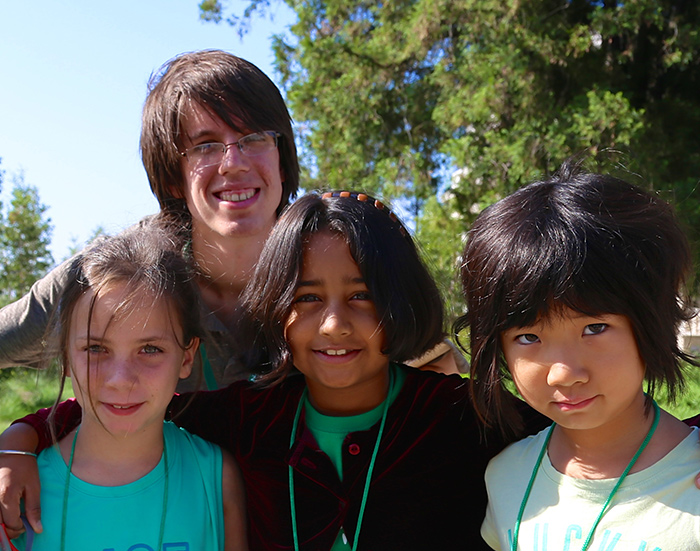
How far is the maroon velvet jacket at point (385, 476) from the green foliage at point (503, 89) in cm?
511

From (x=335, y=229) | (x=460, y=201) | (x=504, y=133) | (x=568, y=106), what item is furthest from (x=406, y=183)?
(x=335, y=229)

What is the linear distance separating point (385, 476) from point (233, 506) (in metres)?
0.46

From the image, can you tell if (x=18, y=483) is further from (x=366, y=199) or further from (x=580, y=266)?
(x=580, y=266)

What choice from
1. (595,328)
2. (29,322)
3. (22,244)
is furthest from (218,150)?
(22,244)

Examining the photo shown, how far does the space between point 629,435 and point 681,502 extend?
20 centimetres

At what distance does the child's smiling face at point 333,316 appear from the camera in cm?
195

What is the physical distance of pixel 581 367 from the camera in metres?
1.56

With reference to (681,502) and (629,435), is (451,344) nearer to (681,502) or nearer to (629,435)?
(629,435)

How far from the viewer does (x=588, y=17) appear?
26.1 feet

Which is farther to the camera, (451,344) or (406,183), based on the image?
(406,183)

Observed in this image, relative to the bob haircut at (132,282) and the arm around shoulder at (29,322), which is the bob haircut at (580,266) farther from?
the arm around shoulder at (29,322)

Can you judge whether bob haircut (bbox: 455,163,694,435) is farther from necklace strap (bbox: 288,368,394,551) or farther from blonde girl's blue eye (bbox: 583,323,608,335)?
necklace strap (bbox: 288,368,394,551)

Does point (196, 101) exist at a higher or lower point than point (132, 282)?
higher

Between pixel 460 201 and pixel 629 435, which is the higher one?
pixel 460 201
